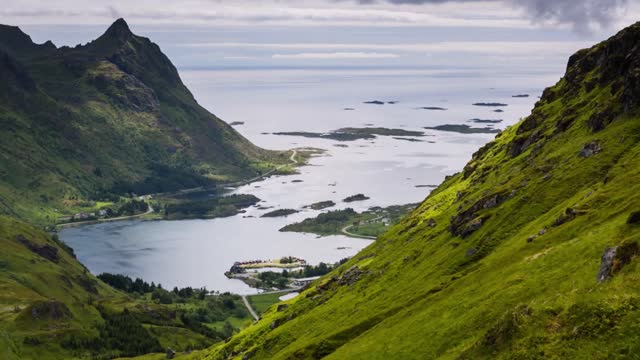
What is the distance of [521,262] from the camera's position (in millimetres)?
90188

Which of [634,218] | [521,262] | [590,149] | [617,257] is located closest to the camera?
[617,257]

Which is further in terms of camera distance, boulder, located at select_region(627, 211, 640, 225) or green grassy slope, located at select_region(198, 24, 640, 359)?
boulder, located at select_region(627, 211, 640, 225)

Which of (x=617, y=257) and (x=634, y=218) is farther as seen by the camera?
(x=634, y=218)

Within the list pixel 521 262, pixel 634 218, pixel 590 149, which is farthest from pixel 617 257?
pixel 590 149

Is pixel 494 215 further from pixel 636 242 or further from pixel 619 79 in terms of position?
pixel 636 242

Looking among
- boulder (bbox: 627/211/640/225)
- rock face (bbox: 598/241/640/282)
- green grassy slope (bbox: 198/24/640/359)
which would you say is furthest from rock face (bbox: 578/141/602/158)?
rock face (bbox: 598/241/640/282)

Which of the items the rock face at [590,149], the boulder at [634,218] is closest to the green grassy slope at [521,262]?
the boulder at [634,218]

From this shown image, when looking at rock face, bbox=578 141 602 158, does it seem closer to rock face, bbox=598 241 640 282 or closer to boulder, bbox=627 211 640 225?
boulder, bbox=627 211 640 225

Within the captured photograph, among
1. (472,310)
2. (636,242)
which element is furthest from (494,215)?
(636,242)

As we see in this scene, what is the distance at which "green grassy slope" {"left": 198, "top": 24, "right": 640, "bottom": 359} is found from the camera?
59.7 meters

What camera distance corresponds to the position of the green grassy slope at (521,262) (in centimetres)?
5972

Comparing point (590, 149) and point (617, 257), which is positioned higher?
point (590, 149)

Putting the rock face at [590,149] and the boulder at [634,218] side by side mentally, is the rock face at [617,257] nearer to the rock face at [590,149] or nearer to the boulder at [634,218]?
the boulder at [634,218]

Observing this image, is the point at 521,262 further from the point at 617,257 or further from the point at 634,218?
the point at 617,257
